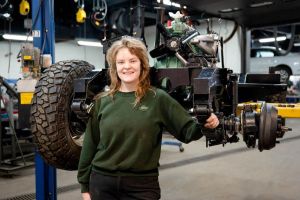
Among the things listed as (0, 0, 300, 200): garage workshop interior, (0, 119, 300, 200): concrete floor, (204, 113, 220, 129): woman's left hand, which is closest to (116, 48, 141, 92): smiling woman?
(0, 0, 300, 200): garage workshop interior

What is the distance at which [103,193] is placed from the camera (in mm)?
1761

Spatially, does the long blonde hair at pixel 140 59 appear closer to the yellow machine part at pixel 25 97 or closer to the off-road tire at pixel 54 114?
the off-road tire at pixel 54 114

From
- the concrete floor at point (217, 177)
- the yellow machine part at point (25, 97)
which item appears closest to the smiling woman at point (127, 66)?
the yellow machine part at point (25, 97)

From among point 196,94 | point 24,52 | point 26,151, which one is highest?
point 24,52

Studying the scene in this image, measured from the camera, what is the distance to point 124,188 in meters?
1.73

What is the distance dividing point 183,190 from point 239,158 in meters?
1.92

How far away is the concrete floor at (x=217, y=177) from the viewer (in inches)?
154

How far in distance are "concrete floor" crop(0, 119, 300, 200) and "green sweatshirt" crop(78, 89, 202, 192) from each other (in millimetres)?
2172

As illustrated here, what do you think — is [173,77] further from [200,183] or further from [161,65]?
[200,183]

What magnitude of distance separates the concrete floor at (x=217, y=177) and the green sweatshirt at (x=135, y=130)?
A: 217 cm

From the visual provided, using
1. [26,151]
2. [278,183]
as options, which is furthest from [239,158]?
[26,151]

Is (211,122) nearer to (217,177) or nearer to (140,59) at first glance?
(140,59)

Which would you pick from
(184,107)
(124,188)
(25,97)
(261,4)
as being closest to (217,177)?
(184,107)

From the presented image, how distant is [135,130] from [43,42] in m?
1.53
